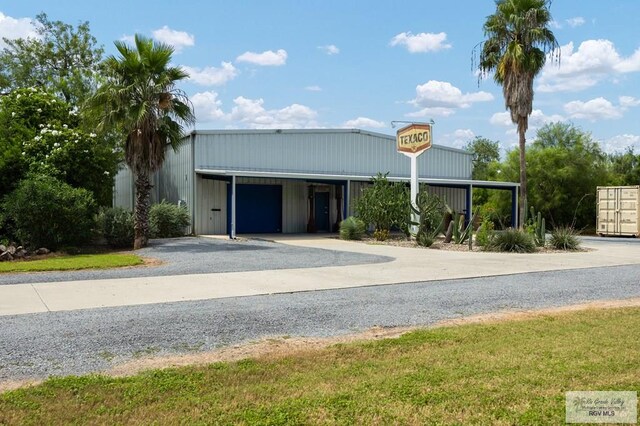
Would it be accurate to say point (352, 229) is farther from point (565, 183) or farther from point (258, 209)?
point (565, 183)

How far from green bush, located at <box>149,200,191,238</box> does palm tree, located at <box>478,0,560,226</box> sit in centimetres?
1468

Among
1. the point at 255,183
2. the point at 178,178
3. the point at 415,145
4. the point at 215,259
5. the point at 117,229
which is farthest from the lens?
the point at 255,183

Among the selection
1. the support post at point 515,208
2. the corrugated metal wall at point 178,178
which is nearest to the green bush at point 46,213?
the corrugated metal wall at point 178,178

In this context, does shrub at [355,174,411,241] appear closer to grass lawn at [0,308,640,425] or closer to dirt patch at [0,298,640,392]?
dirt patch at [0,298,640,392]

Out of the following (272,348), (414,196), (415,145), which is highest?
(415,145)

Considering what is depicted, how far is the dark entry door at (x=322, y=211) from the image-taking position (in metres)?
27.9

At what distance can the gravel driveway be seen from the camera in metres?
11.6

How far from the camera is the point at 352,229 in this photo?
22.6 meters

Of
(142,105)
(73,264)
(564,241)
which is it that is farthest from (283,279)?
(564,241)

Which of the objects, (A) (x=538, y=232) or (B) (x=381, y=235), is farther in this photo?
(B) (x=381, y=235)

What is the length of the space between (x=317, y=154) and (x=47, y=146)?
12.1 metres

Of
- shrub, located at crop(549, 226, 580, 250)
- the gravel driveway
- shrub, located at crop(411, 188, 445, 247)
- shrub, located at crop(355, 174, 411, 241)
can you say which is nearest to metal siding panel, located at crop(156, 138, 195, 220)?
the gravel driveway

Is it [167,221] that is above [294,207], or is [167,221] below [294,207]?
below

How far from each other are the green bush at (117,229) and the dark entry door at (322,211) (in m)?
10.3
